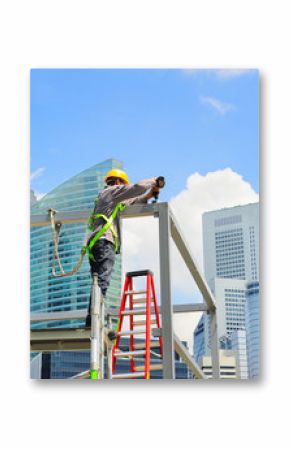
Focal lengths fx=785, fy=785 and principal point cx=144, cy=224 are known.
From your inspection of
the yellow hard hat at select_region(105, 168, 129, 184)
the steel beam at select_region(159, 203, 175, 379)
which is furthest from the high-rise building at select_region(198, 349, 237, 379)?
the yellow hard hat at select_region(105, 168, 129, 184)

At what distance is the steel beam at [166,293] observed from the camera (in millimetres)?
5258

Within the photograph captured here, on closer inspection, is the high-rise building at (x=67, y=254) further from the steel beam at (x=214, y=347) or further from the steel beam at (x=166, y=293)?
the steel beam at (x=214, y=347)

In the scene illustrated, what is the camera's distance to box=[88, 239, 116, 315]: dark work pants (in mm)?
5656

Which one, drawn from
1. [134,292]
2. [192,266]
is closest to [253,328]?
[192,266]

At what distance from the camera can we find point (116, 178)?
5.77 metres

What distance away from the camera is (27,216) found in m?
5.59

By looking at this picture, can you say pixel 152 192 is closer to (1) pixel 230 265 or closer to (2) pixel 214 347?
(1) pixel 230 265

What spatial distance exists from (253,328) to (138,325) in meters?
0.85

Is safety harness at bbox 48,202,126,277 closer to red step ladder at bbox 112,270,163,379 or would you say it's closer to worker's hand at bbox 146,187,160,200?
worker's hand at bbox 146,187,160,200

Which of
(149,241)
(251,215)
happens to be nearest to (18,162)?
(149,241)

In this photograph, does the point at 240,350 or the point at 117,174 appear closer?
the point at 240,350


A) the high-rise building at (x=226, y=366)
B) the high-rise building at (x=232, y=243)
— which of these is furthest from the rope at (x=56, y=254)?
the high-rise building at (x=226, y=366)
